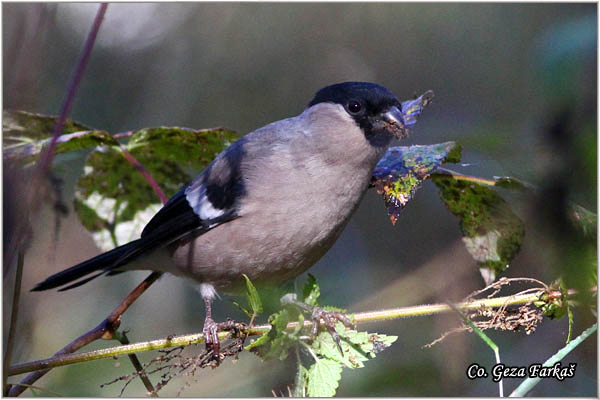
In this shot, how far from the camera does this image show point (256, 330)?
1732 millimetres

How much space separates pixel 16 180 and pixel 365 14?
451 cm

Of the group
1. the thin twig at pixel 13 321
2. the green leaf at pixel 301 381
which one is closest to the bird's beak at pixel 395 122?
the green leaf at pixel 301 381

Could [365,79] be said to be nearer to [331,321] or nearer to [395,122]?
[395,122]

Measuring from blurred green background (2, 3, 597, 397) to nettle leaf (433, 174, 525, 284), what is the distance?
7 cm

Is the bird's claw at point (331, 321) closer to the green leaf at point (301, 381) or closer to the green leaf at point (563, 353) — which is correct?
the green leaf at point (301, 381)

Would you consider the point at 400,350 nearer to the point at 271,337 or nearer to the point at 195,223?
the point at 195,223

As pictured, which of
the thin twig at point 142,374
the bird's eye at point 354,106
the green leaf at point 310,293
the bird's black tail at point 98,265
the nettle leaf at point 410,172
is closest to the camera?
the thin twig at point 142,374

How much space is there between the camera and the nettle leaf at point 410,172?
184 cm

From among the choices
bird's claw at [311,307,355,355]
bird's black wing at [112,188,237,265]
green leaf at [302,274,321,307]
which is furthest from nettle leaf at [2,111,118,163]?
bird's claw at [311,307,355,355]

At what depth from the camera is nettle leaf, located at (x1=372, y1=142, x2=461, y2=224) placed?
1.84 metres

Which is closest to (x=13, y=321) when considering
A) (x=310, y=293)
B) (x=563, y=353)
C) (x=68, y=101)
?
(x=68, y=101)

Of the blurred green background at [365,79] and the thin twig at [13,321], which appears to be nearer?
the blurred green background at [365,79]

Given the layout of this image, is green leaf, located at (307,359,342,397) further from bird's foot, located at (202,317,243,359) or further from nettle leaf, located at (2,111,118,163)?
nettle leaf, located at (2,111,118,163)

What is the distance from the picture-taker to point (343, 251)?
459cm
